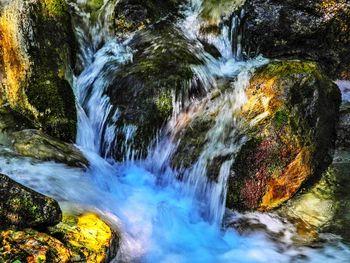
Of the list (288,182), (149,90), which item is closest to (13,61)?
(149,90)

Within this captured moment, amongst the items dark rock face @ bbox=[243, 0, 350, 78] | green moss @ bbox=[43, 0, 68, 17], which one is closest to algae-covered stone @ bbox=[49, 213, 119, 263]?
green moss @ bbox=[43, 0, 68, 17]

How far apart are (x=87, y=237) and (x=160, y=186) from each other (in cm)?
249

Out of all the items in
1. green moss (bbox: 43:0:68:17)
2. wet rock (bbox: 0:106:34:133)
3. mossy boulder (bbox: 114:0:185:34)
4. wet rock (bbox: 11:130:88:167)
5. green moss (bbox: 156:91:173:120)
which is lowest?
wet rock (bbox: 11:130:88:167)

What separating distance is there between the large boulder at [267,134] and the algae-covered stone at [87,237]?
2.21 meters

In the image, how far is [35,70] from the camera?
6867 mm

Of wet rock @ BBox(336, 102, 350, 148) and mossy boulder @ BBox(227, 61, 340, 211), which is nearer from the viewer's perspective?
mossy boulder @ BBox(227, 61, 340, 211)

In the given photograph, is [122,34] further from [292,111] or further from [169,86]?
[292,111]

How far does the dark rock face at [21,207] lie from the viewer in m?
4.13

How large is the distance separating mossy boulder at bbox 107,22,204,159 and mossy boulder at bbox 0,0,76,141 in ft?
2.73

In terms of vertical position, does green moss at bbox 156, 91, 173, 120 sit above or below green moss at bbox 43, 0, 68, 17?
below

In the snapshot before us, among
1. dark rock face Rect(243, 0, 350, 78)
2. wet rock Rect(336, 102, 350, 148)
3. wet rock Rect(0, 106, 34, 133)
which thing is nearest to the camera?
wet rock Rect(0, 106, 34, 133)

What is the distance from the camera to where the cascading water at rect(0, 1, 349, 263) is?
5.61 metres

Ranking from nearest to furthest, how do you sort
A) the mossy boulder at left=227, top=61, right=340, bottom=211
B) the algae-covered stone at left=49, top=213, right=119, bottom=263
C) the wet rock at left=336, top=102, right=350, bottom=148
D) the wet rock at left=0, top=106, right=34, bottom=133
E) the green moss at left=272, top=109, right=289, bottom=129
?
the algae-covered stone at left=49, top=213, right=119, bottom=263 → the mossy boulder at left=227, top=61, right=340, bottom=211 → the green moss at left=272, top=109, right=289, bottom=129 → the wet rock at left=0, top=106, right=34, bottom=133 → the wet rock at left=336, top=102, right=350, bottom=148

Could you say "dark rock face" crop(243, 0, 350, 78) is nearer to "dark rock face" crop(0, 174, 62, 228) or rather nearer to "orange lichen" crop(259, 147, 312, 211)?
"orange lichen" crop(259, 147, 312, 211)
